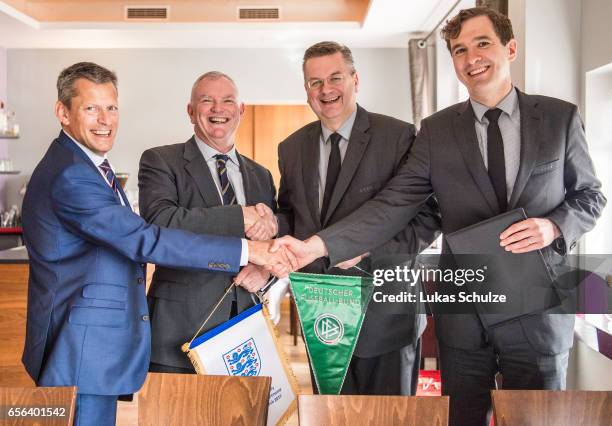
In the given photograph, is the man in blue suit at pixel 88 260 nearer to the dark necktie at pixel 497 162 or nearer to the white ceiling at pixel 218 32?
the dark necktie at pixel 497 162

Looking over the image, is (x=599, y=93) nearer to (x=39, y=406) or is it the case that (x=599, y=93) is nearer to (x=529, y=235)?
(x=529, y=235)

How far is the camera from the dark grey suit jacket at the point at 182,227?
2324 mm

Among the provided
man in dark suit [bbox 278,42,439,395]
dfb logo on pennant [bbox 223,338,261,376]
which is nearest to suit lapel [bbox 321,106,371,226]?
man in dark suit [bbox 278,42,439,395]

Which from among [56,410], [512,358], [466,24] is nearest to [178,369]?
[56,410]

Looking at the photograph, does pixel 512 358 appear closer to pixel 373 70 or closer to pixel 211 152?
pixel 211 152

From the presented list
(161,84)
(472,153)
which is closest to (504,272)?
(472,153)

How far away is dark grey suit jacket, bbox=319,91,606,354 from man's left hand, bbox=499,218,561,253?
36mm

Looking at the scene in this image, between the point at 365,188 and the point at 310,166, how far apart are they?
0.24m

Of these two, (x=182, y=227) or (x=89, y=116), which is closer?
(x=89, y=116)

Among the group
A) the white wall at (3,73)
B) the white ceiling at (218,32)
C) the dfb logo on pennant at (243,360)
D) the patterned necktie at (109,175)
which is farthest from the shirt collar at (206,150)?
the white wall at (3,73)

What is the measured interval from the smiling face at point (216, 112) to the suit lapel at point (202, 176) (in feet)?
0.34

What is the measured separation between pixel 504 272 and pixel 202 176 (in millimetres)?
1179

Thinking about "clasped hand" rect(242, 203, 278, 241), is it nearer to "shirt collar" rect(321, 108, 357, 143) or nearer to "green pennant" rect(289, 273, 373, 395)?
"green pennant" rect(289, 273, 373, 395)

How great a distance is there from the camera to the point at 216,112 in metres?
2.53
